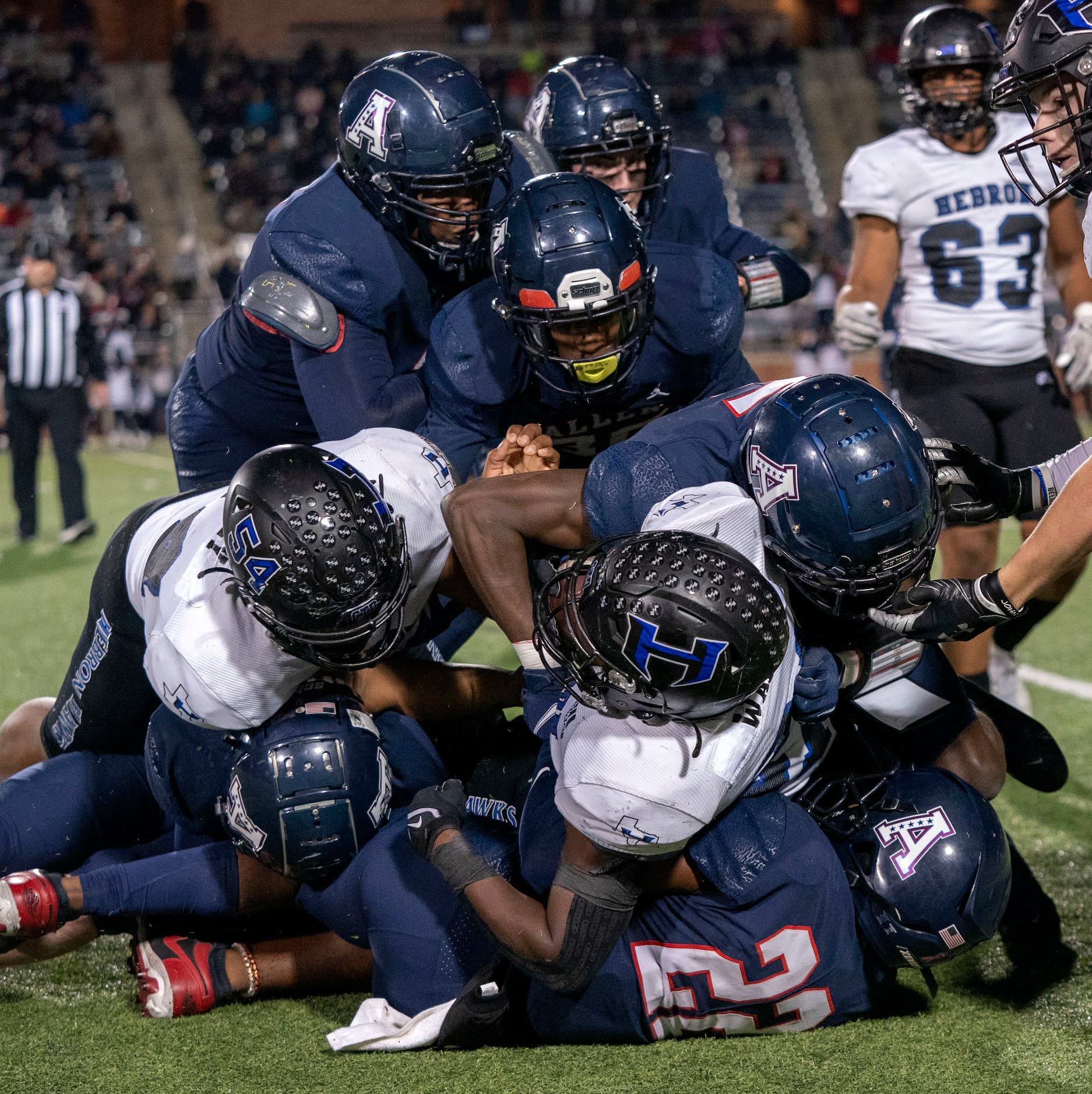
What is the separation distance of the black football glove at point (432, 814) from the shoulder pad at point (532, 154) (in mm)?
1781

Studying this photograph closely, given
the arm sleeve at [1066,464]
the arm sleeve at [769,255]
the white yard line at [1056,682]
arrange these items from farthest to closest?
the white yard line at [1056,682] < the arm sleeve at [769,255] < the arm sleeve at [1066,464]

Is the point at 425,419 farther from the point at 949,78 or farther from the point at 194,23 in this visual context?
the point at 194,23

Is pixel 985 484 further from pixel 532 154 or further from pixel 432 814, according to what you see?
pixel 532 154

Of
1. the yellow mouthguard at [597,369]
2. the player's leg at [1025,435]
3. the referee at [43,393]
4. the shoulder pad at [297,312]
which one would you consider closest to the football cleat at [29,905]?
the shoulder pad at [297,312]

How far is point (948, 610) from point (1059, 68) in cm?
105

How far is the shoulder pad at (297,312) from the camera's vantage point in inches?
127

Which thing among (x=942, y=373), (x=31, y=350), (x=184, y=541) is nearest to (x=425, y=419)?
(x=184, y=541)

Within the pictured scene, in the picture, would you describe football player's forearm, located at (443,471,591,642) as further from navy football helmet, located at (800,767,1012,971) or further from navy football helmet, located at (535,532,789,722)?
navy football helmet, located at (800,767,1012,971)

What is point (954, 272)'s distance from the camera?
450cm

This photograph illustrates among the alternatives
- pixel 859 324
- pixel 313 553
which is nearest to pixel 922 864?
pixel 313 553

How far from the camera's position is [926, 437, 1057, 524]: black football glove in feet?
9.22

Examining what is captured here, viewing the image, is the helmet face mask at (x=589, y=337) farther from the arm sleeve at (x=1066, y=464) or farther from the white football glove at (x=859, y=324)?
the white football glove at (x=859, y=324)

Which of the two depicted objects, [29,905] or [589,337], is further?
[589,337]

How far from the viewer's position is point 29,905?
2459 mm
